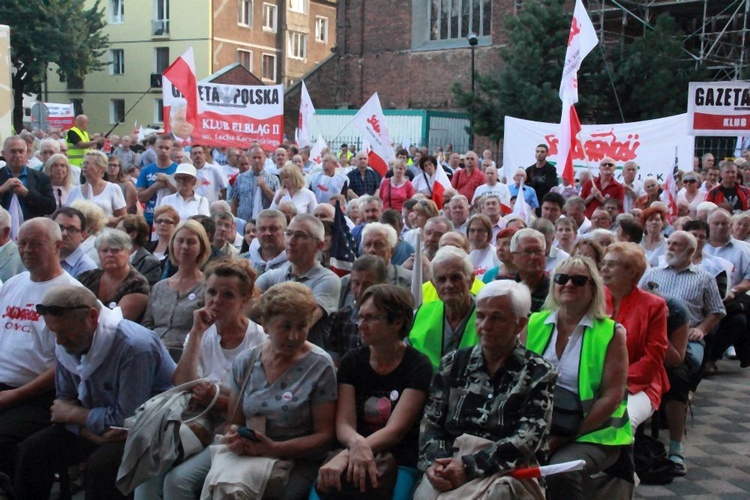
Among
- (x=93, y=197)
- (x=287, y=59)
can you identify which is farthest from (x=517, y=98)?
(x=287, y=59)

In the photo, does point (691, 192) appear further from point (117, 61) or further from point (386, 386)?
point (117, 61)

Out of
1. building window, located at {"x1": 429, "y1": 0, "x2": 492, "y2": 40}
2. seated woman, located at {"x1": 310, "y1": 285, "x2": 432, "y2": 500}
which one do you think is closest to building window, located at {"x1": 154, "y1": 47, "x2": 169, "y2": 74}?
building window, located at {"x1": 429, "y1": 0, "x2": 492, "y2": 40}

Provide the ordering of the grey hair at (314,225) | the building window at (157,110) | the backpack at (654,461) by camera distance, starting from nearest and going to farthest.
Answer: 1. the backpack at (654,461)
2. the grey hair at (314,225)
3. the building window at (157,110)

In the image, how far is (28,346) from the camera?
208 inches

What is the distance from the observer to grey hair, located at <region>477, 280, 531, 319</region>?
4.15 m

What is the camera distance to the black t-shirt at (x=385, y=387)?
440 centimetres

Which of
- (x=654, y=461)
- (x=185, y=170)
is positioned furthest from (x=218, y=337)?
(x=185, y=170)

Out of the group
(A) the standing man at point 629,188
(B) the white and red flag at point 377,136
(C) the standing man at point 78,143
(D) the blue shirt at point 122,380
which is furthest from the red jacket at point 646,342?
(C) the standing man at point 78,143

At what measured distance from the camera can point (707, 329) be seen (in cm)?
710

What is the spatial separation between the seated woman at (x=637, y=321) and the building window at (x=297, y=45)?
53578 mm

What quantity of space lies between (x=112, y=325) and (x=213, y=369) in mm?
583

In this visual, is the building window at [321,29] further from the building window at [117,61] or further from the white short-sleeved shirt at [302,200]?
the white short-sleeved shirt at [302,200]

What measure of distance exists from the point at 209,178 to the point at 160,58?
44.6m

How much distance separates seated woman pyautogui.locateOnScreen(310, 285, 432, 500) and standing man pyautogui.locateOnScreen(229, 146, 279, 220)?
705cm
